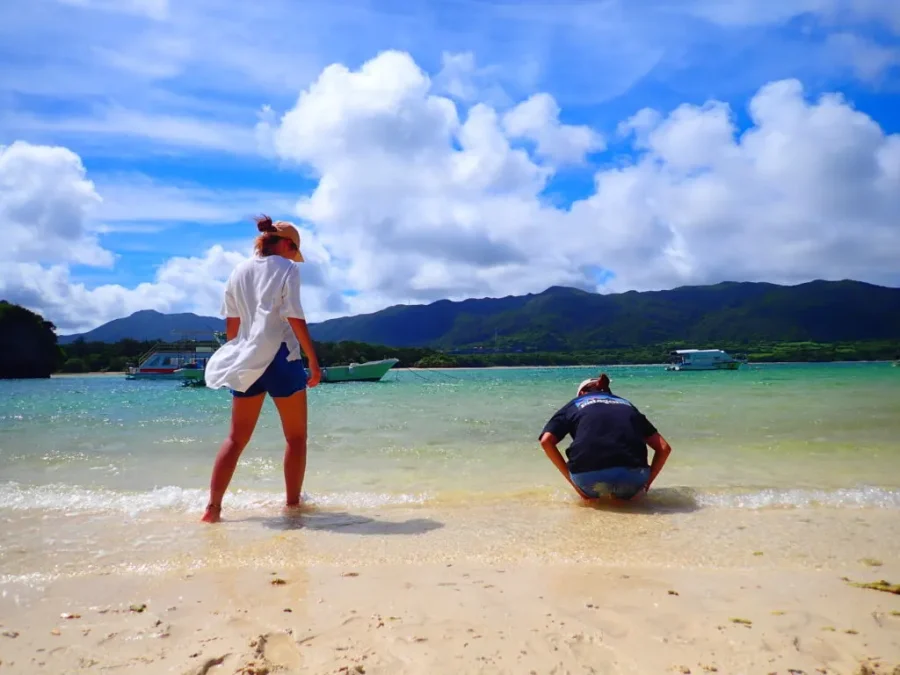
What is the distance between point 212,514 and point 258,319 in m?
1.55

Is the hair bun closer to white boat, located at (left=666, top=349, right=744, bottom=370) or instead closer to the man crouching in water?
the man crouching in water

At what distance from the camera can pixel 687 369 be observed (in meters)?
74.6

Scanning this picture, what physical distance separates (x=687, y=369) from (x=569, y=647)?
7788cm

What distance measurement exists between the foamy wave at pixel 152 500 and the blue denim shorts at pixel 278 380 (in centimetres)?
118

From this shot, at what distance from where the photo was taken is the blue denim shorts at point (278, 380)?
4551 millimetres

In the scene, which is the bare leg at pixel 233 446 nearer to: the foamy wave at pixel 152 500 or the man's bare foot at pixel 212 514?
the man's bare foot at pixel 212 514

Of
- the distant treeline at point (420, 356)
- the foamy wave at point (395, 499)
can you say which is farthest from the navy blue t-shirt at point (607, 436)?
the distant treeline at point (420, 356)

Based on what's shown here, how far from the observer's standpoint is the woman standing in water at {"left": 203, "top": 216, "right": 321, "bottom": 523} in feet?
14.8

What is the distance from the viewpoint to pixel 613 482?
16.7ft

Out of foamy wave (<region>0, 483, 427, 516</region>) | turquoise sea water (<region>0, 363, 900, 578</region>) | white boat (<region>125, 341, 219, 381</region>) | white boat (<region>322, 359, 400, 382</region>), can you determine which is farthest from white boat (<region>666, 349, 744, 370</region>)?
foamy wave (<region>0, 483, 427, 516</region>)

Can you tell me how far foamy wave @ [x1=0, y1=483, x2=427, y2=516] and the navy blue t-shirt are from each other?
4.99 ft

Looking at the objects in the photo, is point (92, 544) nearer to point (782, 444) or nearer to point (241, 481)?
point (241, 481)

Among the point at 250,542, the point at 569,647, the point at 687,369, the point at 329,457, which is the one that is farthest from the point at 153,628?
the point at 687,369

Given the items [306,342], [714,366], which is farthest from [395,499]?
[714,366]
